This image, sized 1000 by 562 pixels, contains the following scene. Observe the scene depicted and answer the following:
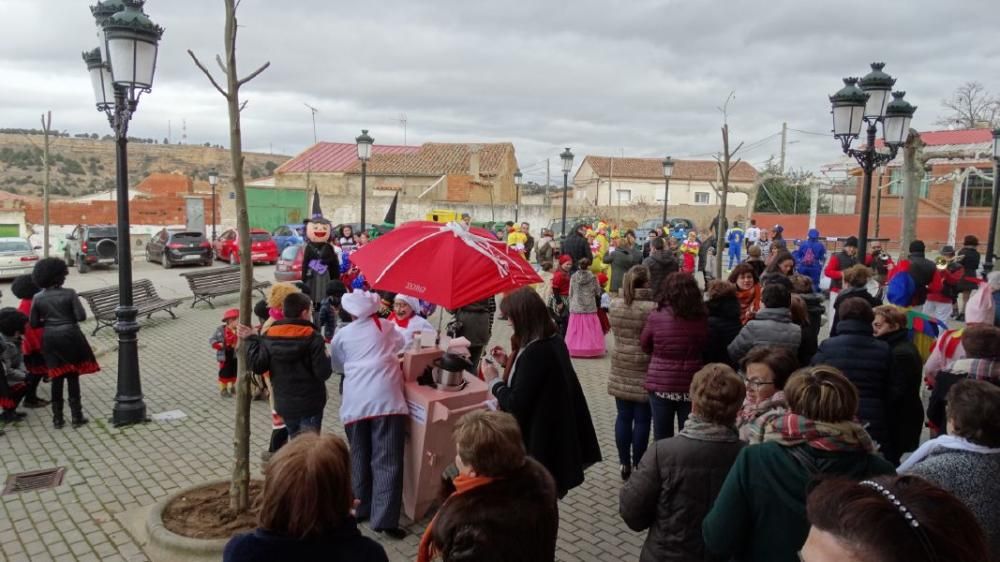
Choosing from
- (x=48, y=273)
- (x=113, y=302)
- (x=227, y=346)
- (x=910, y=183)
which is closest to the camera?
(x=48, y=273)

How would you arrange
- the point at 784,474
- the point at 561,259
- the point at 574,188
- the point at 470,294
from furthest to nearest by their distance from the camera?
the point at 574,188 → the point at 561,259 → the point at 470,294 → the point at 784,474

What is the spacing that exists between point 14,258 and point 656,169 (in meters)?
50.4

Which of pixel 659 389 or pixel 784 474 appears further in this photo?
pixel 659 389

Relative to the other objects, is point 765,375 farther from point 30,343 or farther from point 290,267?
point 290,267

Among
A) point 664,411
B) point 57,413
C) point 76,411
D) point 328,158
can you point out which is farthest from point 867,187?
point 328,158

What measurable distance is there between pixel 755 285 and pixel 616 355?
2.68 m

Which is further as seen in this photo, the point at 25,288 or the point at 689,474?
the point at 25,288

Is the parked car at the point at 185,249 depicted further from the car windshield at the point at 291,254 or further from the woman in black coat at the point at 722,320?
the woman in black coat at the point at 722,320

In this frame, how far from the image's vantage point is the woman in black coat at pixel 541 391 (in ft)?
13.1

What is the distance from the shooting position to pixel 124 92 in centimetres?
698

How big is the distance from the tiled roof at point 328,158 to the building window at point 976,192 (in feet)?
115

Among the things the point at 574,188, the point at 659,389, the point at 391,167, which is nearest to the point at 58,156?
the point at 391,167

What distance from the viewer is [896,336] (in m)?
4.88

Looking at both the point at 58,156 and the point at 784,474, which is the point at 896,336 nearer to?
the point at 784,474
